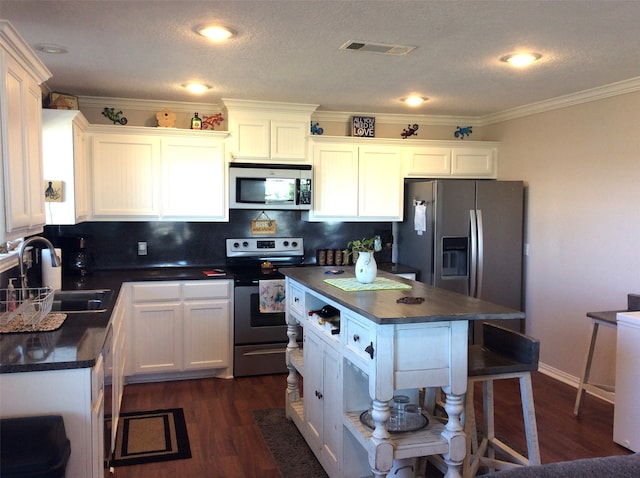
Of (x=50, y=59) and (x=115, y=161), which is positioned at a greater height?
(x=50, y=59)

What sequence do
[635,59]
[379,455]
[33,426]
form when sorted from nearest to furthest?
[33,426] < [379,455] < [635,59]

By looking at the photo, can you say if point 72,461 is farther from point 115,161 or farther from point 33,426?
point 115,161

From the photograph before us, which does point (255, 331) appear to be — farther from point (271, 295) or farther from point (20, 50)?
point (20, 50)

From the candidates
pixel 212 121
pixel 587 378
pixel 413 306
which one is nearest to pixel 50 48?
pixel 212 121

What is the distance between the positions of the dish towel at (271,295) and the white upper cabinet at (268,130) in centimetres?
106

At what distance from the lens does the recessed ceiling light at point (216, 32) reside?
2.72 m

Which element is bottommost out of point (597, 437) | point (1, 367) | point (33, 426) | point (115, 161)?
point (597, 437)

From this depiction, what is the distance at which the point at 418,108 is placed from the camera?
496 cm

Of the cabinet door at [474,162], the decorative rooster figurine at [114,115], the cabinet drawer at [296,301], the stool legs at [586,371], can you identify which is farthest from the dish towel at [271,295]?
the stool legs at [586,371]

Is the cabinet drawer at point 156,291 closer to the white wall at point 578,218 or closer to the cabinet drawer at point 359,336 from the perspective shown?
the cabinet drawer at point 359,336

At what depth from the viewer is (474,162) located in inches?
207

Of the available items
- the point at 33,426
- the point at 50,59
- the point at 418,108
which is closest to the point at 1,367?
the point at 33,426

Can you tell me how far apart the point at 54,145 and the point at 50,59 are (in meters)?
0.54

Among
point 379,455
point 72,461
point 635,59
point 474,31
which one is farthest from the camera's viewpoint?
point 635,59
